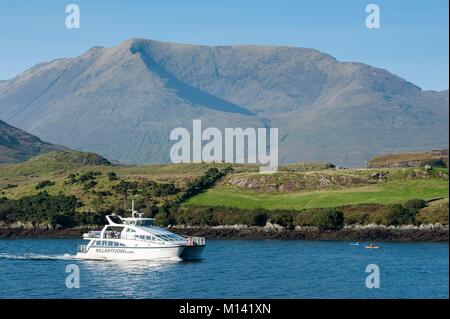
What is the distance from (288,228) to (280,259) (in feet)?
140

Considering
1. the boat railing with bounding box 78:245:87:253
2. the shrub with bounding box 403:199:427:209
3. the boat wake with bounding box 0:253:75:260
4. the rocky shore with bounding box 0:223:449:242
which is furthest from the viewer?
the shrub with bounding box 403:199:427:209

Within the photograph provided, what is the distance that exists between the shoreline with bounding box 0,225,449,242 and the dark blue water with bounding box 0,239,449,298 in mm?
11229

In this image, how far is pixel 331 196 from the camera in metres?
169

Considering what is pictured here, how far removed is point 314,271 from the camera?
9869cm

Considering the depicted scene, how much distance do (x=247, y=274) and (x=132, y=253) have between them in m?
19.8

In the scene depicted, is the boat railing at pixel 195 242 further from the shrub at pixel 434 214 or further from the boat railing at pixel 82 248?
the shrub at pixel 434 214

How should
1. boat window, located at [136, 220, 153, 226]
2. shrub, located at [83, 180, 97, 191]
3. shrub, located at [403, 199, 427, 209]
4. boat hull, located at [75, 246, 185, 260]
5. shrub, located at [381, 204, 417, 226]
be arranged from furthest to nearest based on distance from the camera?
shrub, located at [83, 180, 97, 191], shrub, located at [403, 199, 427, 209], shrub, located at [381, 204, 417, 226], boat window, located at [136, 220, 153, 226], boat hull, located at [75, 246, 185, 260]

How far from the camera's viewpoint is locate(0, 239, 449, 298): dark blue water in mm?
83438

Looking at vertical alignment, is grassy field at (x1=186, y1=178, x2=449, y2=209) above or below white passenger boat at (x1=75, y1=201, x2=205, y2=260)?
above

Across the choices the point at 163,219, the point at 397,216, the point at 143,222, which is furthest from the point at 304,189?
the point at 143,222

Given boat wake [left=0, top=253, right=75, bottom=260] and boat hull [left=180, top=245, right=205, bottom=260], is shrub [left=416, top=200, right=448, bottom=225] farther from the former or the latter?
boat wake [left=0, top=253, right=75, bottom=260]

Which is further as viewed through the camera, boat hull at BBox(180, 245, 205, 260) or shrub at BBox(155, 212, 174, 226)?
shrub at BBox(155, 212, 174, 226)

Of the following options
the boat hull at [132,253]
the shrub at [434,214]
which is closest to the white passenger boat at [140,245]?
the boat hull at [132,253]

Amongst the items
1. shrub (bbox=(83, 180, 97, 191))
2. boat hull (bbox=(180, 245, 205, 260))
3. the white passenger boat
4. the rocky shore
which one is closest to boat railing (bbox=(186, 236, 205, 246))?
the white passenger boat
